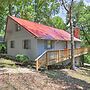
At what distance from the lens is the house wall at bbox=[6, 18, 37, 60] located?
27.3 meters

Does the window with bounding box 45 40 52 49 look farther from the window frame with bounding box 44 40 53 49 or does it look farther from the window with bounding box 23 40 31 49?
the window with bounding box 23 40 31 49

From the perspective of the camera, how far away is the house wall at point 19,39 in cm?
2728

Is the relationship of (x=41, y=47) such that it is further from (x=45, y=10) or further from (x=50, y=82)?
(x=45, y=10)

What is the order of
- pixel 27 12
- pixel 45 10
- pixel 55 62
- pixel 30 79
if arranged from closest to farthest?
pixel 30 79, pixel 55 62, pixel 27 12, pixel 45 10

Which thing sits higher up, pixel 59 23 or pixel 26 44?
pixel 59 23

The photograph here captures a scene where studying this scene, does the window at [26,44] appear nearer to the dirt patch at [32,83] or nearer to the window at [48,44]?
the window at [48,44]

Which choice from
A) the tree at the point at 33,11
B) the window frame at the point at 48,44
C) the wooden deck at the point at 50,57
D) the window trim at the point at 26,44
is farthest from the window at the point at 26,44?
the tree at the point at 33,11

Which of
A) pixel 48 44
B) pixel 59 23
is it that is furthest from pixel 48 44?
pixel 59 23

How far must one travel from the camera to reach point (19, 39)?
98.2 ft

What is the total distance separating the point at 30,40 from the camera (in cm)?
2777

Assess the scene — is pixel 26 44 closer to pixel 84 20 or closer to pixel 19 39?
pixel 19 39

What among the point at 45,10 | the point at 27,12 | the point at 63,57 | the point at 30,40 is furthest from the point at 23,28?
the point at 45,10

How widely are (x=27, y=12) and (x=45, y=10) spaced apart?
19.7 ft

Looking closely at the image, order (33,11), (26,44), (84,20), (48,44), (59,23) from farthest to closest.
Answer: (59,23)
(84,20)
(33,11)
(48,44)
(26,44)
